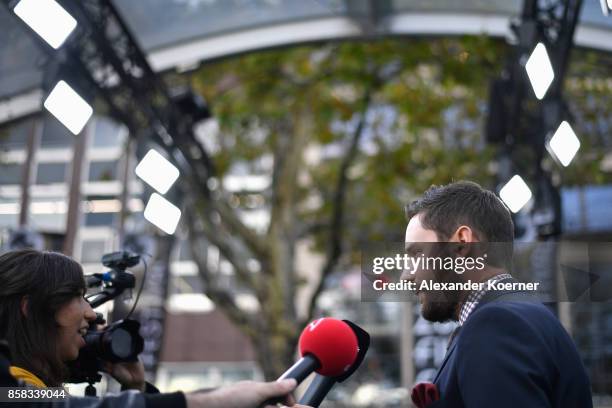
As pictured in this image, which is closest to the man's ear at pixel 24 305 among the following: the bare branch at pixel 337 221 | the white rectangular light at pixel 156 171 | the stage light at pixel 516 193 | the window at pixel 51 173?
the white rectangular light at pixel 156 171

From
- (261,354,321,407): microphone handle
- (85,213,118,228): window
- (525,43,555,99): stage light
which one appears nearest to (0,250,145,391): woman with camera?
(261,354,321,407): microphone handle

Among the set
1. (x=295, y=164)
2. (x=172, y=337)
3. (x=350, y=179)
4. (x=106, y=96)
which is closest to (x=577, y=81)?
(x=295, y=164)

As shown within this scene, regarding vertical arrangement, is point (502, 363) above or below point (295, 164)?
below

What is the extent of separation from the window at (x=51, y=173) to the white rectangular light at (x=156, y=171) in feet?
33.6

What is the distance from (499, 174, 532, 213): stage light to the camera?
7.25 metres

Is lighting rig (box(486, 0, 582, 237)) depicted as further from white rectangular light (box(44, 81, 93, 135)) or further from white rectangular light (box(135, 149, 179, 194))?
white rectangular light (box(44, 81, 93, 135))

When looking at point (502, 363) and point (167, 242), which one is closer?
point (502, 363)

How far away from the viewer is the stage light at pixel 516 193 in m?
7.25

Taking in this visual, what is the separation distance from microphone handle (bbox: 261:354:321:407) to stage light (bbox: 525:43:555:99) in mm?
5128

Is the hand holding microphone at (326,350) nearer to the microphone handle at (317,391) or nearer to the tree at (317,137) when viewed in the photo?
the microphone handle at (317,391)

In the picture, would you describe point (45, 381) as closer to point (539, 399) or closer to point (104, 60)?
point (539, 399)

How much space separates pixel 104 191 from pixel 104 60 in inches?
606

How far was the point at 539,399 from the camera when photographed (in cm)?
164

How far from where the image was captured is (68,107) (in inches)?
238
